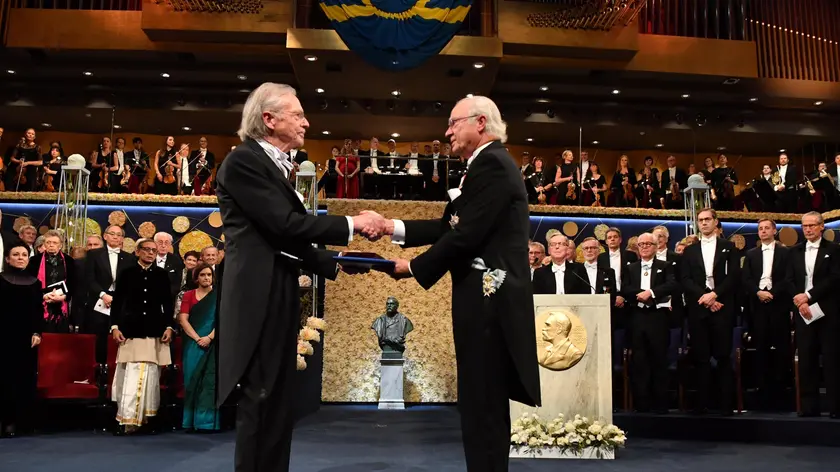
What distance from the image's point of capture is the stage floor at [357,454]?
4297 mm

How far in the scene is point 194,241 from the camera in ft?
37.4

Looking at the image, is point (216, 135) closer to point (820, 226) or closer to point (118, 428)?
point (118, 428)

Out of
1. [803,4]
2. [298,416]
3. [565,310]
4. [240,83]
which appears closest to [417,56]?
[240,83]

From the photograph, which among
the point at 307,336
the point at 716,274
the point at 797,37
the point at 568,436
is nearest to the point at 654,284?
the point at 716,274

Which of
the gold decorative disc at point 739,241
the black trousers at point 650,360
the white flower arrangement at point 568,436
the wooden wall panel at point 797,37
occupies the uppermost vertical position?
the wooden wall panel at point 797,37

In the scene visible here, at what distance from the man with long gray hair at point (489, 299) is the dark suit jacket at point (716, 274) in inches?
165

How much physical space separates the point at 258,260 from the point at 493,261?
0.75m

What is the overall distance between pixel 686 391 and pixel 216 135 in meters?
12.3

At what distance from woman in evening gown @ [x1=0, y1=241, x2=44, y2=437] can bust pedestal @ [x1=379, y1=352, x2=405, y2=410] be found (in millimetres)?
3794

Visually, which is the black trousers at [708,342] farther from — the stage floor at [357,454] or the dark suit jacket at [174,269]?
the dark suit jacket at [174,269]

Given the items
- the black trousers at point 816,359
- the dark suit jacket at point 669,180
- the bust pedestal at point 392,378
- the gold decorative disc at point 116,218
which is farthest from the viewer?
the dark suit jacket at point 669,180

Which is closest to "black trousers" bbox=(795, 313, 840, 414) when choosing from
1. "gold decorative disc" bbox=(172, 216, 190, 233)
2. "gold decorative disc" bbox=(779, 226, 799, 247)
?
"gold decorative disc" bbox=(779, 226, 799, 247)

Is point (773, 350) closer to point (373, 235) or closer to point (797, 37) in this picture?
point (373, 235)

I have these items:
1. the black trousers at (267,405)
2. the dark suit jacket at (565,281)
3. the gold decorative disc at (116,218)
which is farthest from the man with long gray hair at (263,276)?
the gold decorative disc at (116,218)
